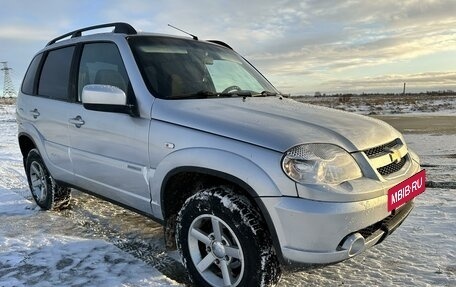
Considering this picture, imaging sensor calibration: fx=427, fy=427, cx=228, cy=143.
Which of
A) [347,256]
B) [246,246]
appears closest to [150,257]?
[246,246]

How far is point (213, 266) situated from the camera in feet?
9.95

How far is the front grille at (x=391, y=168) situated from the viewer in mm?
2804

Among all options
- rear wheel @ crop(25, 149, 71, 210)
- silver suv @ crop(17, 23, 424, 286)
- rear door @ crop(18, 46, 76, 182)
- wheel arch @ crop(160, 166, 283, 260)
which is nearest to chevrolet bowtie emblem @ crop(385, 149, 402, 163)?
silver suv @ crop(17, 23, 424, 286)

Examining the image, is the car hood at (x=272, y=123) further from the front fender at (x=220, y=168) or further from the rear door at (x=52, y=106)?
the rear door at (x=52, y=106)

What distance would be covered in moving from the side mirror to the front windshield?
23 cm

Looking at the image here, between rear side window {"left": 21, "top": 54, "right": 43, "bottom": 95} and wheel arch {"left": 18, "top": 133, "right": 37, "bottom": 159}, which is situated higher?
rear side window {"left": 21, "top": 54, "right": 43, "bottom": 95}

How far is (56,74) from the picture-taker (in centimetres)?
462

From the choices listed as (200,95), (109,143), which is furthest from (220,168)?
(109,143)

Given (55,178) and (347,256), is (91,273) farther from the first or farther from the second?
(347,256)

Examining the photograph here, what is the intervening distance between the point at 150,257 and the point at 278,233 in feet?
5.34

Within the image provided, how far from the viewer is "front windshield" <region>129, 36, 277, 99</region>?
3.43 m

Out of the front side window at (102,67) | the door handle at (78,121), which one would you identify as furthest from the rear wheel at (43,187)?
the front side window at (102,67)

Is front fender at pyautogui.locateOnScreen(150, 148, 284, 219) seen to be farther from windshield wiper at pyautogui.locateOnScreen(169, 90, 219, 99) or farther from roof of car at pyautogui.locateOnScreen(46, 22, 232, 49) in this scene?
roof of car at pyautogui.locateOnScreen(46, 22, 232, 49)

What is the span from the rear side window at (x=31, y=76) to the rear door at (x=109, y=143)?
121 centimetres
